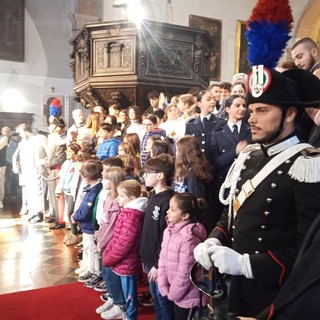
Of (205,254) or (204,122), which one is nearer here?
(205,254)

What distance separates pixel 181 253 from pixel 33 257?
11.2ft

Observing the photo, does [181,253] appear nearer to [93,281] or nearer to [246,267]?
[246,267]

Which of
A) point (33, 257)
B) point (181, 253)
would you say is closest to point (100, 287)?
point (33, 257)

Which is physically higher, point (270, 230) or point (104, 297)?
point (270, 230)

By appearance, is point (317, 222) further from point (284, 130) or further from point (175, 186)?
point (175, 186)

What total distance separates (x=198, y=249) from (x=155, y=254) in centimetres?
123

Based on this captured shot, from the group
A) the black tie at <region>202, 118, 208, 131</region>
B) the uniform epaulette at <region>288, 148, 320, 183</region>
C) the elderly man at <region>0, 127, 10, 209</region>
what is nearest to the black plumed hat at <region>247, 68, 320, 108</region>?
the uniform epaulette at <region>288, 148, 320, 183</region>

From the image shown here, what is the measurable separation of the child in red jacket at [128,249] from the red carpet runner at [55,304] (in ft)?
1.44

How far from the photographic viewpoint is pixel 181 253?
260cm

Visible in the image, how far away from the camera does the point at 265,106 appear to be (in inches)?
64.4

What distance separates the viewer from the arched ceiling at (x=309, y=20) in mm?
12935

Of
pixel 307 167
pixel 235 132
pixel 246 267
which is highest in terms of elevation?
pixel 235 132

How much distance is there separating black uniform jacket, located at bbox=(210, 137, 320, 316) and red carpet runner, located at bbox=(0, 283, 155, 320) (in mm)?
2037

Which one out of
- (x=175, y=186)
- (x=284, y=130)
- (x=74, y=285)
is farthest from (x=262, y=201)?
(x=74, y=285)
